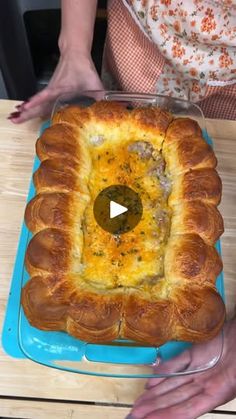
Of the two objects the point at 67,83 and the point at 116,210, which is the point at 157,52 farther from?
the point at 116,210

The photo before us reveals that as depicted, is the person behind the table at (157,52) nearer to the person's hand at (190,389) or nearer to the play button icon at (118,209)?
the person's hand at (190,389)

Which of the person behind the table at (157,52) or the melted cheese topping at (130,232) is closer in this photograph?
the melted cheese topping at (130,232)

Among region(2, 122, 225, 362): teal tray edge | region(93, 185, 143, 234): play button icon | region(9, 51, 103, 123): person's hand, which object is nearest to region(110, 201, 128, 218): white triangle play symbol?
region(93, 185, 143, 234): play button icon

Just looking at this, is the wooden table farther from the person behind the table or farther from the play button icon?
the play button icon

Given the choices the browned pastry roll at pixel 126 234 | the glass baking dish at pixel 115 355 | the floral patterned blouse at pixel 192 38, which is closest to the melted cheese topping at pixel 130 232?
the browned pastry roll at pixel 126 234

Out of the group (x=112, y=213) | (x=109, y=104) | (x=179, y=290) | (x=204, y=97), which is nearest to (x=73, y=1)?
(x=109, y=104)

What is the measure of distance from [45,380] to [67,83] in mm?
572

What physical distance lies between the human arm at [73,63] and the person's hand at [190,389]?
0.55 metres

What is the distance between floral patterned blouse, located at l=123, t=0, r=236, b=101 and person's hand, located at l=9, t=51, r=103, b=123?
15 cm

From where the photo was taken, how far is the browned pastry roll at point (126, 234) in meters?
0.62

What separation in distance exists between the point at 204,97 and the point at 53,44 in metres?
0.79

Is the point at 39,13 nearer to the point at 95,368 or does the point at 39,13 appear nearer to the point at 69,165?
the point at 69,165

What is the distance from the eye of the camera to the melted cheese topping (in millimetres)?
659

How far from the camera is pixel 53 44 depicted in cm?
155
